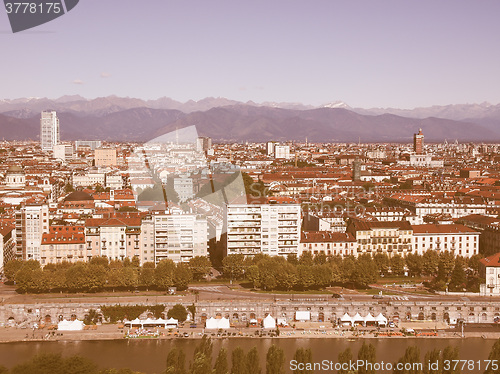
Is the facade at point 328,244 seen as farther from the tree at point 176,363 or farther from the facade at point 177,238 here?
the tree at point 176,363

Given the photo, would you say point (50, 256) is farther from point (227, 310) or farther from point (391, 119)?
point (391, 119)

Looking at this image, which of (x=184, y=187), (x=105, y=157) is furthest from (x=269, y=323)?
(x=105, y=157)

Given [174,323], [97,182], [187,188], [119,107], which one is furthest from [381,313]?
[119,107]

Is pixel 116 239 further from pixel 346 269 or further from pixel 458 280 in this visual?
pixel 458 280

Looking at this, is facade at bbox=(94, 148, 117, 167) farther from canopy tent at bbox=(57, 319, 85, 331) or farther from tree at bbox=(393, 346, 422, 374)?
tree at bbox=(393, 346, 422, 374)

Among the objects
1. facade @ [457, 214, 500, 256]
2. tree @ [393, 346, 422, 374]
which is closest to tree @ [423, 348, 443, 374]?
tree @ [393, 346, 422, 374]
